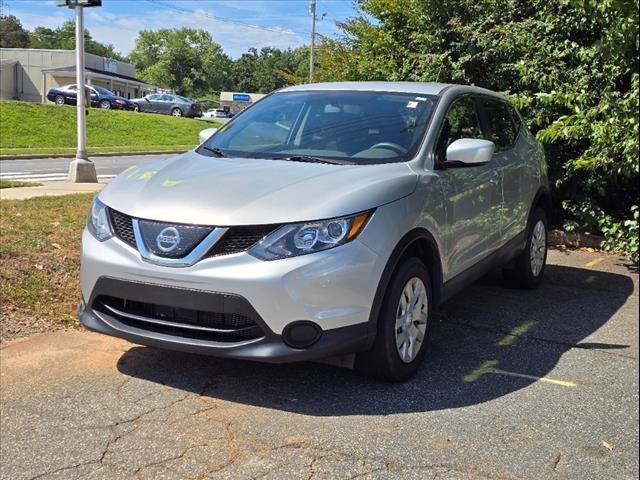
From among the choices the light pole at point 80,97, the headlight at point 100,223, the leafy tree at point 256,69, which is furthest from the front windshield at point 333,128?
the leafy tree at point 256,69

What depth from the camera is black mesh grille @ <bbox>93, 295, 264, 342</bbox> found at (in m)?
3.55

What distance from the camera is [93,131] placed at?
31156 millimetres

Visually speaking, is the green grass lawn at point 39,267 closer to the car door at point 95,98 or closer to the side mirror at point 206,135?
the side mirror at point 206,135

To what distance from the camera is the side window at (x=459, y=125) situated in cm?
464

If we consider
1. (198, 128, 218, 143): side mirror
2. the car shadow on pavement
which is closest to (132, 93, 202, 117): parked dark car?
(198, 128, 218, 143): side mirror

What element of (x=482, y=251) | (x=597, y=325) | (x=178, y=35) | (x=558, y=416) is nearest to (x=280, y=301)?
(x=558, y=416)

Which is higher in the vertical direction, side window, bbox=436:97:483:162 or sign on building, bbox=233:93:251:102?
side window, bbox=436:97:483:162

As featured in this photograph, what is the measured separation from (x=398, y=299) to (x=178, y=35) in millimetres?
129222

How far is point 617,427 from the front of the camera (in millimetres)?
3471

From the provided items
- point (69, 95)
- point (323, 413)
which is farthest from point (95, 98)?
point (323, 413)

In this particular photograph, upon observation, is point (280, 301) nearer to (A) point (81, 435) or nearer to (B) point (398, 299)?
(B) point (398, 299)

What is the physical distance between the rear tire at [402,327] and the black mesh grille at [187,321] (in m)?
0.69

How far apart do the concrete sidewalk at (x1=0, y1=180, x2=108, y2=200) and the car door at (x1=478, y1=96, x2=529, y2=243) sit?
665 centimetres

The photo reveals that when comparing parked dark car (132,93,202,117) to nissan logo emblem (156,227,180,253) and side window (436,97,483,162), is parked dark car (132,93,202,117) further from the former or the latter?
nissan logo emblem (156,227,180,253)
